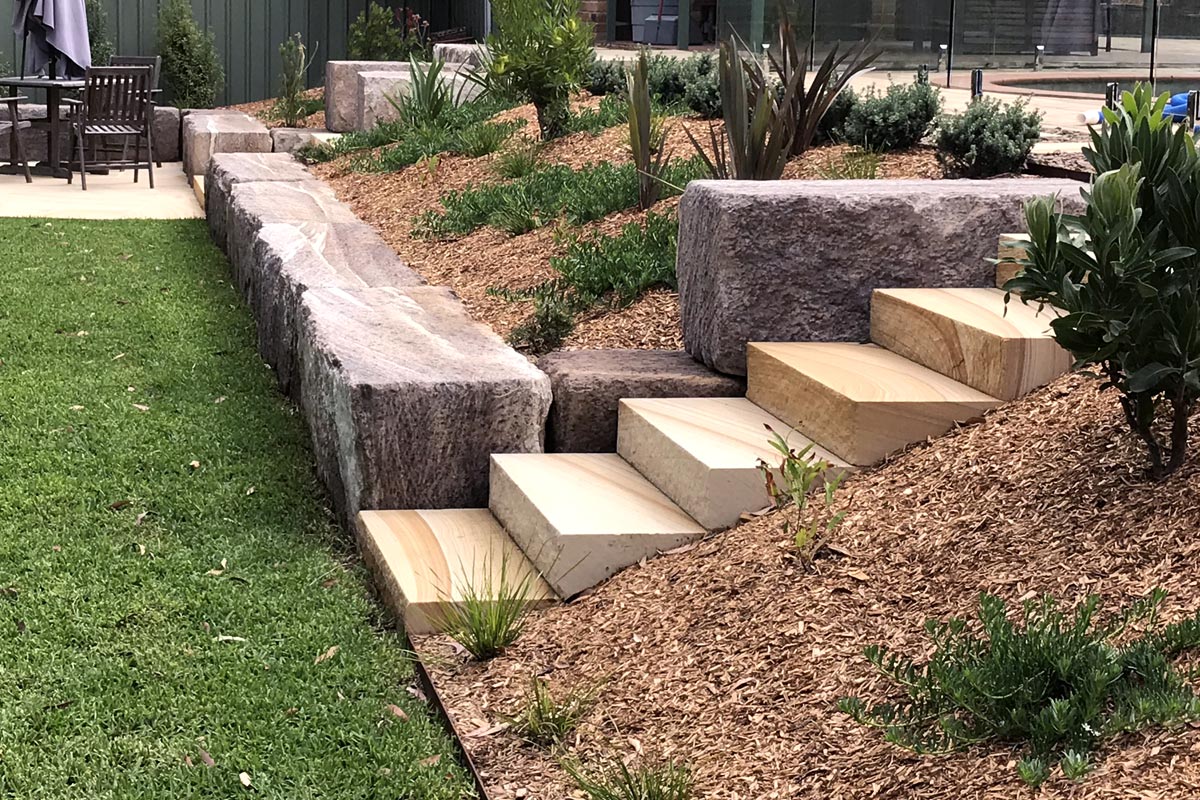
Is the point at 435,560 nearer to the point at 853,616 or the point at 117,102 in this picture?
the point at 853,616

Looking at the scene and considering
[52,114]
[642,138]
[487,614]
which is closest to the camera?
[487,614]

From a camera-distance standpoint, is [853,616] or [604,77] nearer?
[853,616]

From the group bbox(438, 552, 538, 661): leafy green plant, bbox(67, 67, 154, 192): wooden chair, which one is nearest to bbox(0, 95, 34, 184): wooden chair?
bbox(67, 67, 154, 192): wooden chair

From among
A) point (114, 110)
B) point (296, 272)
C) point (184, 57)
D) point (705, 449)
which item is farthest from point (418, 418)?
point (184, 57)

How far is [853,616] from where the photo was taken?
9.37ft

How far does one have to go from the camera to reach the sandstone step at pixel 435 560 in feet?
10.8

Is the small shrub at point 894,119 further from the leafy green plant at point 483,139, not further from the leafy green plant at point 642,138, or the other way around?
the leafy green plant at point 483,139

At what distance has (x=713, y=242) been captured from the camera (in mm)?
4223

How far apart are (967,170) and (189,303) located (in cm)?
362

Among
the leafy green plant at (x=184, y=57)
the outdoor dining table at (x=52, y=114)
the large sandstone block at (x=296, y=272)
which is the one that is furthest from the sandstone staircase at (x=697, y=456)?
the leafy green plant at (x=184, y=57)

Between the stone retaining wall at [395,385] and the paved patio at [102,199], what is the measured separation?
485 cm

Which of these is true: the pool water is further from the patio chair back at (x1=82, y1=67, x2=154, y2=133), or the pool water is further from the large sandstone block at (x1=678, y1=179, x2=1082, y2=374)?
the patio chair back at (x1=82, y1=67, x2=154, y2=133)

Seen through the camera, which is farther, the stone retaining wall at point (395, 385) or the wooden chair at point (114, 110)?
the wooden chair at point (114, 110)

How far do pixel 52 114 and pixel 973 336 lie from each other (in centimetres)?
1013
